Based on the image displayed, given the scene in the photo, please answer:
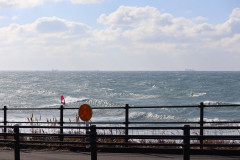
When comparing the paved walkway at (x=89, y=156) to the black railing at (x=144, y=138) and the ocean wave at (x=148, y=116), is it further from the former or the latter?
the ocean wave at (x=148, y=116)

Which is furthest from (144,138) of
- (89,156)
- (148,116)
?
(148,116)

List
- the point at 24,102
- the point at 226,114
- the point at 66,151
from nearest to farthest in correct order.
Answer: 1. the point at 66,151
2. the point at 226,114
3. the point at 24,102

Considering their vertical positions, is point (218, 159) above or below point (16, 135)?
below

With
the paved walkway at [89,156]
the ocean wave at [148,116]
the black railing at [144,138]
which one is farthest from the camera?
the ocean wave at [148,116]

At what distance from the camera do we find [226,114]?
41438mm

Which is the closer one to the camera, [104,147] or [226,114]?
[104,147]

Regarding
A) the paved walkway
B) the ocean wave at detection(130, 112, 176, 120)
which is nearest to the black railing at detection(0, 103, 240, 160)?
the paved walkway

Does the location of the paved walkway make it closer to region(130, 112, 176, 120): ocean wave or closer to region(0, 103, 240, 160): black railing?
region(0, 103, 240, 160): black railing

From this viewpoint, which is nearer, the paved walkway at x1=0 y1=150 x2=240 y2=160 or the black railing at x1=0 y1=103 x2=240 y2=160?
the black railing at x1=0 y1=103 x2=240 y2=160

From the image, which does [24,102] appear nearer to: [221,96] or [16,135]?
[221,96]

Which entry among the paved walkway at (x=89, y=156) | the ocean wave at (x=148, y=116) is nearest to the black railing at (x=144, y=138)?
the paved walkway at (x=89, y=156)

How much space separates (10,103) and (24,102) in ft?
6.74

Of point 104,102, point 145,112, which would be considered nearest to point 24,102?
point 104,102

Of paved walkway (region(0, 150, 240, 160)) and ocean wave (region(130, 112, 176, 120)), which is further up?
paved walkway (region(0, 150, 240, 160))
